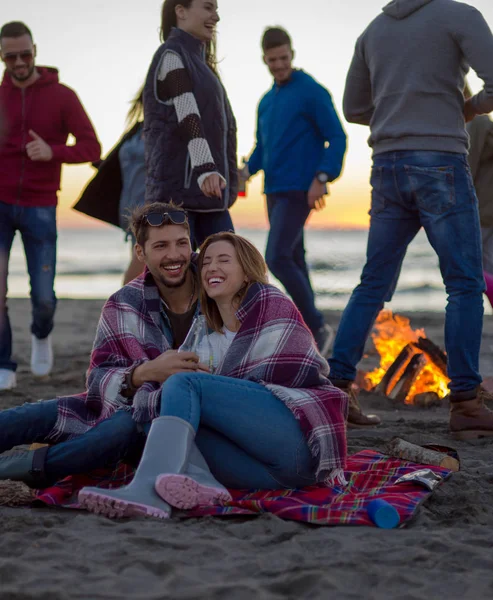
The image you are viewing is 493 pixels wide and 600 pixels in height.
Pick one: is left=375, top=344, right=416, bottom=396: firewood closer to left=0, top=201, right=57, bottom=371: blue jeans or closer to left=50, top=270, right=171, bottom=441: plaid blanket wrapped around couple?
left=0, top=201, right=57, bottom=371: blue jeans

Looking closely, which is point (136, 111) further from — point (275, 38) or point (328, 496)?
point (328, 496)

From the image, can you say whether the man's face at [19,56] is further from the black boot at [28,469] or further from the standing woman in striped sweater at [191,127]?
the black boot at [28,469]

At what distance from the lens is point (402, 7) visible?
4.55 meters

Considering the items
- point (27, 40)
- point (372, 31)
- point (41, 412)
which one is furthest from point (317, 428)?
point (27, 40)

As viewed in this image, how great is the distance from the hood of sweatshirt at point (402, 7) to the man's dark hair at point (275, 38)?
175cm

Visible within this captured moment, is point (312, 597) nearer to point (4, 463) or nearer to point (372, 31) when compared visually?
point (4, 463)

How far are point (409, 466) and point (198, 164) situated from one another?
1888 millimetres

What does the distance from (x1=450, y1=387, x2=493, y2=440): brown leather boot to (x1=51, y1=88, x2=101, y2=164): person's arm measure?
311 cm

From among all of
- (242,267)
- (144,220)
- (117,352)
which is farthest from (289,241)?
(117,352)

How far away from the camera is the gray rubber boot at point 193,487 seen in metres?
3.05

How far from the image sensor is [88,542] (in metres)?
2.78

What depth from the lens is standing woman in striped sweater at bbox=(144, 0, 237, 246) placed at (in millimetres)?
4652

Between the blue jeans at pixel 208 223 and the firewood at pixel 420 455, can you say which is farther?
the blue jeans at pixel 208 223

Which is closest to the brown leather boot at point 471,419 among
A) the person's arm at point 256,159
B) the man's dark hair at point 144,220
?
the man's dark hair at point 144,220
